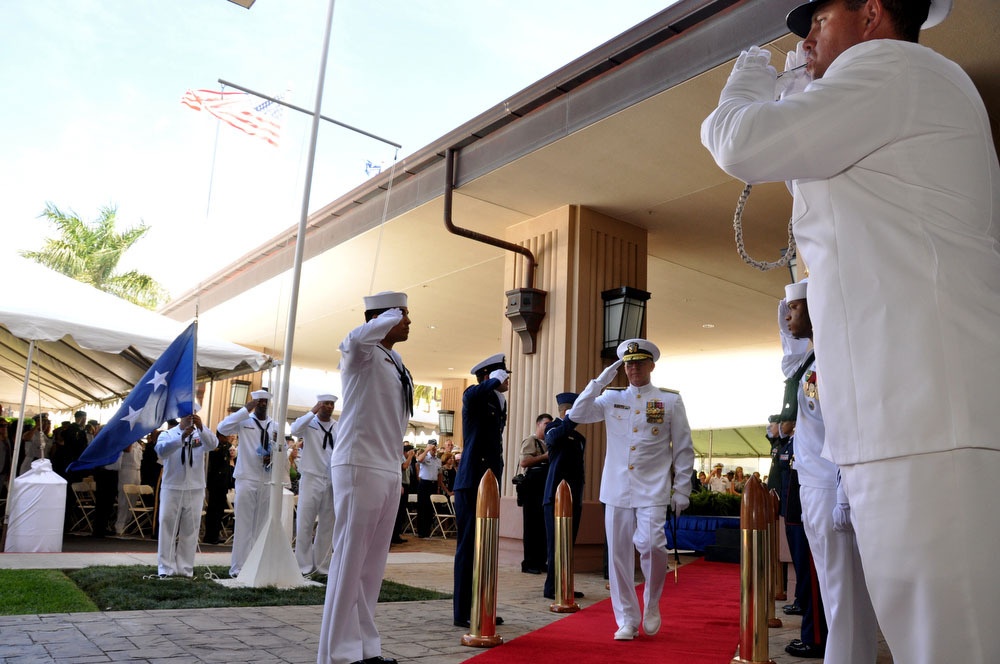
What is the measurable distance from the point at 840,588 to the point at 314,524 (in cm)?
714

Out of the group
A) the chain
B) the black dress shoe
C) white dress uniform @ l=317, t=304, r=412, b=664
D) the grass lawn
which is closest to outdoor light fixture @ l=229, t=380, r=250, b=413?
the grass lawn

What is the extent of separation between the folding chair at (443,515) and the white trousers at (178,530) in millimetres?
8594

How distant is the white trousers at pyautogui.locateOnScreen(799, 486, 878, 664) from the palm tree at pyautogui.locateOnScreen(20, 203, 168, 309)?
3669cm

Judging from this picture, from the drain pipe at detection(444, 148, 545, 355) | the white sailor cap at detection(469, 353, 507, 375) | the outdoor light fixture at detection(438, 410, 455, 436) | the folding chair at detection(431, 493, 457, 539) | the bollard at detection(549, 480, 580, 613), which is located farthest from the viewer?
the outdoor light fixture at detection(438, 410, 455, 436)

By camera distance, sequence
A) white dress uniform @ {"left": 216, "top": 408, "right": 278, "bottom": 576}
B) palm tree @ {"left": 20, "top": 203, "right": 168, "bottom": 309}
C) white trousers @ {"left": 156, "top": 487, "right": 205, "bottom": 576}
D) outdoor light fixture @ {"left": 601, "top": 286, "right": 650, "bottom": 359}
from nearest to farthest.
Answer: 1. white trousers @ {"left": 156, "top": 487, "right": 205, "bottom": 576}
2. white dress uniform @ {"left": 216, "top": 408, "right": 278, "bottom": 576}
3. outdoor light fixture @ {"left": 601, "top": 286, "right": 650, "bottom": 359}
4. palm tree @ {"left": 20, "top": 203, "right": 168, "bottom": 309}

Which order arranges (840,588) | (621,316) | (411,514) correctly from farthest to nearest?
(411,514) < (621,316) < (840,588)

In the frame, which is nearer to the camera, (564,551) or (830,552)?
(830,552)

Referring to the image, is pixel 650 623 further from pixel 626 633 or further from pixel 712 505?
pixel 712 505

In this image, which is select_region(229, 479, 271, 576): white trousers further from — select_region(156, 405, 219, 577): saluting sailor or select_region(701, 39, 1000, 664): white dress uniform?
select_region(701, 39, 1000, 664): white dress uniform

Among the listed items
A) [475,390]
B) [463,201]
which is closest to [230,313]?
[463,201]

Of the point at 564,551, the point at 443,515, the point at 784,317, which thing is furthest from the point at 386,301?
the point at 443,515

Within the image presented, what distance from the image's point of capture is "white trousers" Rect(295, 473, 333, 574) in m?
9.10

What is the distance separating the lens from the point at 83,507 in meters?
13.7

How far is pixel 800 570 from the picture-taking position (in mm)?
5754
